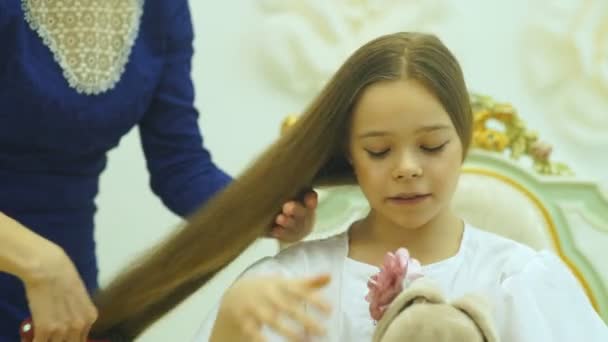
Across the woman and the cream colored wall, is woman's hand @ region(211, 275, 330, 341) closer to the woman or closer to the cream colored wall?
the woman

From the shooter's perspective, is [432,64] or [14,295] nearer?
[432,64]

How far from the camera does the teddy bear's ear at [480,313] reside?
0.76 meters

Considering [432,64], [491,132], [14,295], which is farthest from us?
[491,132]

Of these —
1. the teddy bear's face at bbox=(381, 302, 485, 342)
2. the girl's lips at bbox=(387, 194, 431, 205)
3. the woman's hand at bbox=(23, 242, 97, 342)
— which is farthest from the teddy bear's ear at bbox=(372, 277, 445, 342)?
the woman's hand at bbox=(23, 242, 97, 342)

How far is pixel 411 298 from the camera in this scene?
2.55 feet

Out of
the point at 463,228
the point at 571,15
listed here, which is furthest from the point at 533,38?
the point at 463,228

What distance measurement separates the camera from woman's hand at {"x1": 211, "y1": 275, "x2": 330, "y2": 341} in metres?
0.72

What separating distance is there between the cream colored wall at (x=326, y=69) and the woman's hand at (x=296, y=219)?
77cm

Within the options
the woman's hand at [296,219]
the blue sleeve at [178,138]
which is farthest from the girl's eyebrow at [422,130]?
the blue sleeve at [178,138]

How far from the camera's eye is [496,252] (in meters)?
0.95

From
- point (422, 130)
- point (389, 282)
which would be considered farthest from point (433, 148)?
point (389, 282)

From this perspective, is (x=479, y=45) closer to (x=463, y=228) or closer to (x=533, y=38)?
(x=533, y=38)

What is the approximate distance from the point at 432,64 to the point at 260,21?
0.90 metres

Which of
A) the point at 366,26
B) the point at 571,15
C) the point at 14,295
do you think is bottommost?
the point at 14,295
